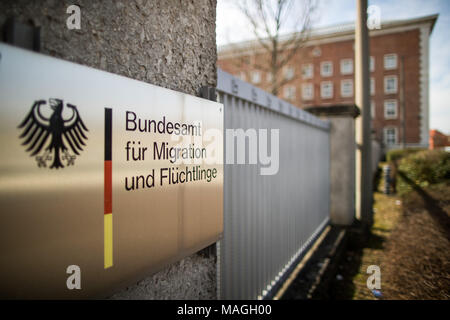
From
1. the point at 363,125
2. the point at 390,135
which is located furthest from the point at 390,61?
the point at 363,125

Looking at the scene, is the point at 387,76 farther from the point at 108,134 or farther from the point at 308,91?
the point at 108,134

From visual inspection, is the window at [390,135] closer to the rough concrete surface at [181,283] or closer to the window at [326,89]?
the window at [326,89]

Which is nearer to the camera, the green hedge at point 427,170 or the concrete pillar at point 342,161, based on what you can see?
the green hedge at point 427,170

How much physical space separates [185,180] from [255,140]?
1.34 m

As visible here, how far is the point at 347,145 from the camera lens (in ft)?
19.7

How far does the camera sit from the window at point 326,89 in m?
35.3

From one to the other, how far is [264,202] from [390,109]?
3617 centimetres

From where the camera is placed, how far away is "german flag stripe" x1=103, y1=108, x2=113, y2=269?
3.12 feet

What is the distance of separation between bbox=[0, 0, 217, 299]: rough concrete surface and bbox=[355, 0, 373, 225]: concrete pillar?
533cm

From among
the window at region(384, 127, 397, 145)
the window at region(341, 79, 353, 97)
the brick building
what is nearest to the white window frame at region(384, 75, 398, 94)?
the brick building

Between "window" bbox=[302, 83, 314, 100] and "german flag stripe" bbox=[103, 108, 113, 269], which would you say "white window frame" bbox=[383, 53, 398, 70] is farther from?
"german flag stripe" bbox=[103, 108, 113, 269]

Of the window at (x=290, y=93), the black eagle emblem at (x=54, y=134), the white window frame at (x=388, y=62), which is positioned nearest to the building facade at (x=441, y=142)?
the window at (x=290, y=93)
